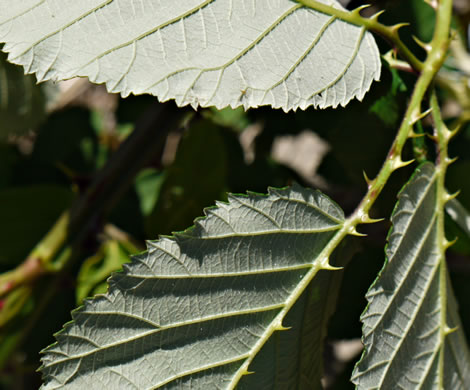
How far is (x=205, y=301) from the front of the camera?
0.52m

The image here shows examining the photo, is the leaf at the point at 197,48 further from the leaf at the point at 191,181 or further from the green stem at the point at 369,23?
the leaf at the point at 191,181

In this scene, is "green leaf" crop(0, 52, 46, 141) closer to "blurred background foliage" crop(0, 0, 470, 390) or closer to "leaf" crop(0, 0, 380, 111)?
"blurred background foliage" crop(0, 0, 470, 390)

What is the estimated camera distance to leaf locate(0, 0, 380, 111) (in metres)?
0.50

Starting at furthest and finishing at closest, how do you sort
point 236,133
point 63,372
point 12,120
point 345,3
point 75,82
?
point 75,82 → point 236,133 → point 12,120 → point 345,3 → point 63,372

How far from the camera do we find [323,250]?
0.54 m

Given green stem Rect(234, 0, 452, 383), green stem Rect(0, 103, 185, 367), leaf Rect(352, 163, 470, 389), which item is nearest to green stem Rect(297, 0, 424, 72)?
green stem Rect(234, 0, 452, 383)

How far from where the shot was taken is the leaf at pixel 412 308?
528mm

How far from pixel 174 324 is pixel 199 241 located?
0.08m

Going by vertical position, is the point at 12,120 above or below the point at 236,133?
above

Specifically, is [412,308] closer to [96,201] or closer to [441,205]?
[441,205]

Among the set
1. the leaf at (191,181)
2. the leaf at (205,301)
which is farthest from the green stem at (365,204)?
the leaf at (191,181)

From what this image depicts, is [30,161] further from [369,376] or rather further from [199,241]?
[369,376]

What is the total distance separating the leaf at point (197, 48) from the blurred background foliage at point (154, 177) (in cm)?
Result: 12

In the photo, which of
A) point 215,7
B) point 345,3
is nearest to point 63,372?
point 215,7
